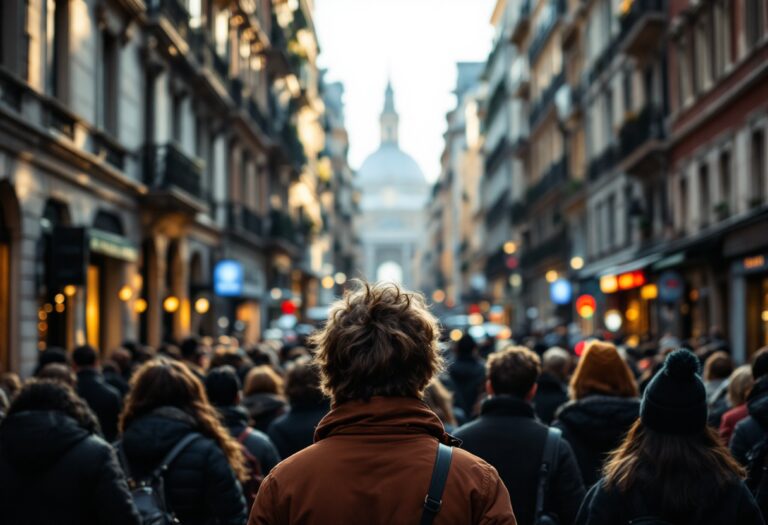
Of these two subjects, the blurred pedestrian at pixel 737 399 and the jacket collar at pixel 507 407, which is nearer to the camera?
the jacket collar at pixel 507 407

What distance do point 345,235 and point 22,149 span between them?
10177 centimetres

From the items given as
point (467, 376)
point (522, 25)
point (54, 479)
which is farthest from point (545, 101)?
point (54, 479)

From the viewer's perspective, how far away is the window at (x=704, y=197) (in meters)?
29.7

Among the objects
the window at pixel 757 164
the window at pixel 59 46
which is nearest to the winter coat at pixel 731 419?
the window at pixel 59 46

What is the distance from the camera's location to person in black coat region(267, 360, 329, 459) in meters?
8.73

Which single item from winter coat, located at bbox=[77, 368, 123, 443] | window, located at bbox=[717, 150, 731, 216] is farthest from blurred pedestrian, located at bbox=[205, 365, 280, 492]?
window, located at bbox=[717, 150, 731, 216]

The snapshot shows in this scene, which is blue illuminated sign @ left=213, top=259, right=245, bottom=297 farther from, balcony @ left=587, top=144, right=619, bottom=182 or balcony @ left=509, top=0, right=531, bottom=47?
balcony @ left=509, top=0, right=531, bottom=47

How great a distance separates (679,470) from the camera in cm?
465

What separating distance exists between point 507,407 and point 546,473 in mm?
441

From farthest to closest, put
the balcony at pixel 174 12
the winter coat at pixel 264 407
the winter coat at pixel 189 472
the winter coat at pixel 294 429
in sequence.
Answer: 1. the balcony at pixel 174 12
2. the winter coat at pixel 264 407
3. the winter coat at pixel 294 429
4. the winter coat at pixel 189 472

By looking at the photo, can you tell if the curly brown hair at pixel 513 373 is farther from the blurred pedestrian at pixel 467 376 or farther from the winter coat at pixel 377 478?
the blurred pedestrian at pixel 467 376

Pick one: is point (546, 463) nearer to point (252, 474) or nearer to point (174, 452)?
point (174, 452)

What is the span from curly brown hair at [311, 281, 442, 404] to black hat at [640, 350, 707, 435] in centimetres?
131

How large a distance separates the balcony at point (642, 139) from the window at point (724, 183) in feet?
16.9
